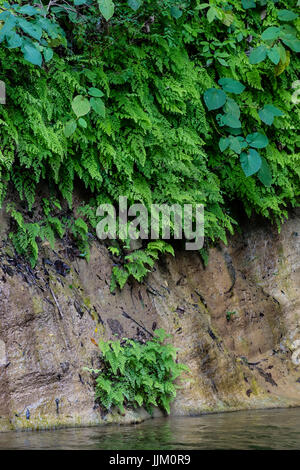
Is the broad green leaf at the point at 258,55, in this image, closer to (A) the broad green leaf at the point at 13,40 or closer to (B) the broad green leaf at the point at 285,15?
(B) the broad green leaf at the point at 285,15

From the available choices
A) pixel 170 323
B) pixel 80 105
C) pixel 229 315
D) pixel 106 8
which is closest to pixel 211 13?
A: pixel 106 8

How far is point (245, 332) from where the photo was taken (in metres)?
6.53

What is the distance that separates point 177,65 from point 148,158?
1.12 metres

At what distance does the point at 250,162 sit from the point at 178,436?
10.5 feet

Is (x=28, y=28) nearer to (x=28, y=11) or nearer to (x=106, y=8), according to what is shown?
(x=28, y=11)

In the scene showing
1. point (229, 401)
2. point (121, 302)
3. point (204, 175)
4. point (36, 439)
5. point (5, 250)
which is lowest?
point (229, 401)

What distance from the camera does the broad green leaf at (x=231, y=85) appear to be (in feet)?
18.7

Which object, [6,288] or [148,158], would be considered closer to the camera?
[6,288]

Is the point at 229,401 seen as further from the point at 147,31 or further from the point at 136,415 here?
the point at 147,31

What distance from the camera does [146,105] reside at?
17.9 ft

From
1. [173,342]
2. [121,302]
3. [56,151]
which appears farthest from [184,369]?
[56,151]

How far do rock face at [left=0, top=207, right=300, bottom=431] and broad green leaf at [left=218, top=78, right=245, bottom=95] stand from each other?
208cm

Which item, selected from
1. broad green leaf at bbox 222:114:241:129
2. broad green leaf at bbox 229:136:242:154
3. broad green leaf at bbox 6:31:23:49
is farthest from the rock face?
broad green leaf at bbox 222:114:241:129
